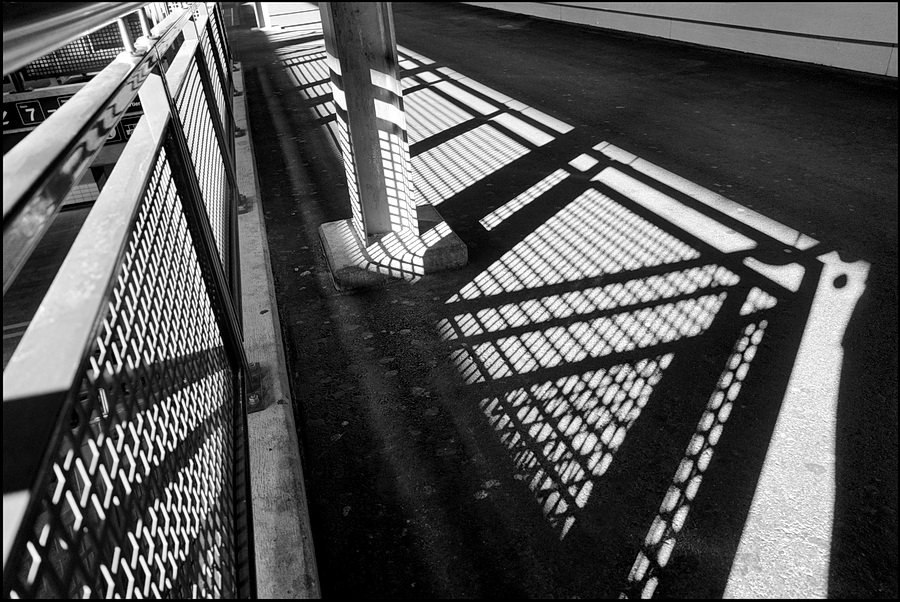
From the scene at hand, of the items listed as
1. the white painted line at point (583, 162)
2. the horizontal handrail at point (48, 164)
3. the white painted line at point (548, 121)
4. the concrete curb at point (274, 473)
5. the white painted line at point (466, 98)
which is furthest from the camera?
the white painted line at point (466, 98)

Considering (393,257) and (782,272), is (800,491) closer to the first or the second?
(782,272)

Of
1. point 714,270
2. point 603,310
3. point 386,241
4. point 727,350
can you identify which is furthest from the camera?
point 386,241

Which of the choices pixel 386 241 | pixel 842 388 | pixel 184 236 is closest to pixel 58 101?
pixel 386 241

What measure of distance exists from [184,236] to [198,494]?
0.98 m

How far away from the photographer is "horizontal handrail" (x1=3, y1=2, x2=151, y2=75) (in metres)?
0.94

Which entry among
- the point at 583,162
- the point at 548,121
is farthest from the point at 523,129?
the point at 583,162

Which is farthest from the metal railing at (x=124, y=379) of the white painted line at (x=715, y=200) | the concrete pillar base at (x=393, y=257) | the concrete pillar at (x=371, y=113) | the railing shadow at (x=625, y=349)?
the white painted line at (x=715, y=200)

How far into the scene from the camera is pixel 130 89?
1.67m

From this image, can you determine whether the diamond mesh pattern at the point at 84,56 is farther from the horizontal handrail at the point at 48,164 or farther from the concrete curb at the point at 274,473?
the horizontal handrail at the point at 48,164

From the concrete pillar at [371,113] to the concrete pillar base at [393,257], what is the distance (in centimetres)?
11

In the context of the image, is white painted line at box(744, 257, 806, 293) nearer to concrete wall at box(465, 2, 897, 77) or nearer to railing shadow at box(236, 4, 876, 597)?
Result: railing shadow at box(236, 4, 876, 597)

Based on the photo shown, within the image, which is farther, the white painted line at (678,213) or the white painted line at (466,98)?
the white painted line at (466,98)

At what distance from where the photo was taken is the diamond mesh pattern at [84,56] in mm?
7008

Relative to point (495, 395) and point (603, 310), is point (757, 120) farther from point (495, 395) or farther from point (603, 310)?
point (495, 395)
